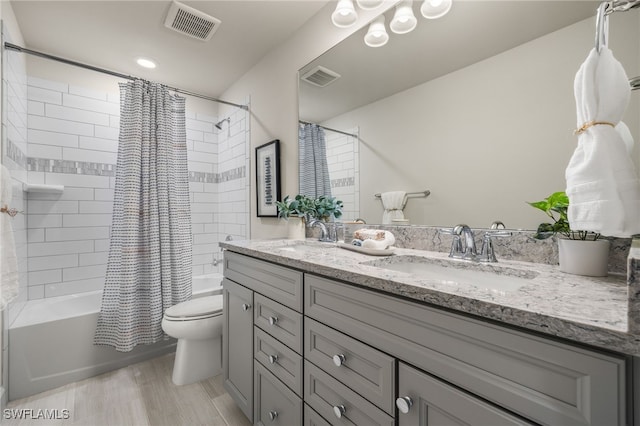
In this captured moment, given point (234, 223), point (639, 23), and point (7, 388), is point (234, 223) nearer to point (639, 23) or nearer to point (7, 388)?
point (7, 388)

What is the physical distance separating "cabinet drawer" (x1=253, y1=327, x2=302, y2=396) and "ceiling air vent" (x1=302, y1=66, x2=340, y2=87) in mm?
1509

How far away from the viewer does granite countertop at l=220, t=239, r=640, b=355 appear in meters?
0.44

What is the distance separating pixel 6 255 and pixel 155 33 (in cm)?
166

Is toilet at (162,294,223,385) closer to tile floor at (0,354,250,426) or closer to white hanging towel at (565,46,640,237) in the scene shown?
tile floor at (0,354,250,426)

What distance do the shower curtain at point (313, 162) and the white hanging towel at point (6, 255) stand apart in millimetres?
A: 1524

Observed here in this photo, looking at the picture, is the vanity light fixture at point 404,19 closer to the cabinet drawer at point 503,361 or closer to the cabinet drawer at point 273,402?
the cabinet drawer at point 503,361

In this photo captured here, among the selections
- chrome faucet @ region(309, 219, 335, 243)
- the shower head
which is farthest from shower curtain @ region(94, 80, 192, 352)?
chrome faucet @ region(309, 219, 335, 243)

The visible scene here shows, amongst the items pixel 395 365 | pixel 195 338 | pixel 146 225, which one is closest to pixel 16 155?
pixel 146 225

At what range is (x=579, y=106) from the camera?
749mm

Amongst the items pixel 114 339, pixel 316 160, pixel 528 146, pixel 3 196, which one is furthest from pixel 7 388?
pixel 528 146

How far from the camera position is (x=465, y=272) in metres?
0.99

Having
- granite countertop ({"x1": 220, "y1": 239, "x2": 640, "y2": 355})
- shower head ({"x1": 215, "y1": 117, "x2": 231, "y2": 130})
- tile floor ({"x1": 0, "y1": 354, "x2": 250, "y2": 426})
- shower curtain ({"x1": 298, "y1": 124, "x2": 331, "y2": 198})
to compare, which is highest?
shower head ({"x1": 215, "y1": 117, "x2": 231, "y2": 130})

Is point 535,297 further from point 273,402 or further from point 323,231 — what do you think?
point 323,231

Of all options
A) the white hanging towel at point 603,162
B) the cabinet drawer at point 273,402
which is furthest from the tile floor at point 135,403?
the white hanging towel at point 603,162
